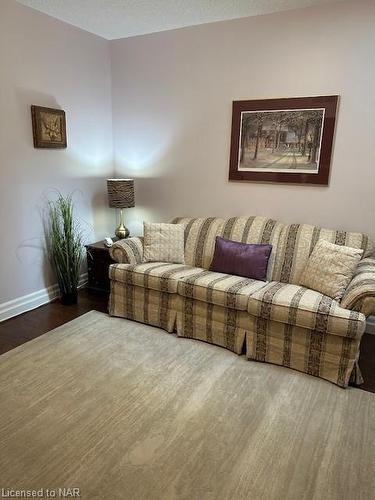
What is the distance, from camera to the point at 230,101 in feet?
11.1

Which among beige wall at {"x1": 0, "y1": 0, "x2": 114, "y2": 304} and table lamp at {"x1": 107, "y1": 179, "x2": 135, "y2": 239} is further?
table lamp at {"x1": 107, "y1": 179, "x2": 135, "y2": 239}

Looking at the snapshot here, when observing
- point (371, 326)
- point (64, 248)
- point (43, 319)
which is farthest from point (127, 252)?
point (371, 326)

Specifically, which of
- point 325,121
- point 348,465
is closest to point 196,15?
point 325,121

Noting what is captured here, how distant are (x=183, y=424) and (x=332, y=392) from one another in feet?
3.22

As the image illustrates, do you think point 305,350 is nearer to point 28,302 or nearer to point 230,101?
point 230,101

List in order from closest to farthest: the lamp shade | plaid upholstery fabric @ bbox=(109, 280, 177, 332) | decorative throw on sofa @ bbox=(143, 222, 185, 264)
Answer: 1. plaid upholstery fabric @ bbox=(109, 280, 177, 332)
2. decorative throw on sofa @ bbox=(143, 222, 185, 264)
3. the lamp shade

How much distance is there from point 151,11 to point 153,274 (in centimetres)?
224

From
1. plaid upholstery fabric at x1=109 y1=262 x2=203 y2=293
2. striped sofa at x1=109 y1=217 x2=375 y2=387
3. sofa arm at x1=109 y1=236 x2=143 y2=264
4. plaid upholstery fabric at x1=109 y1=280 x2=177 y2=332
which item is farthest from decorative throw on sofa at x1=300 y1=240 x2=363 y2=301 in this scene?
sofa arm at x1=109 y1=236 x2=143 y2=264

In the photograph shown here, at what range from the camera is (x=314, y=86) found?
3031 mm

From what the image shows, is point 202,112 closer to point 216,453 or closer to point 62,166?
point 62,166

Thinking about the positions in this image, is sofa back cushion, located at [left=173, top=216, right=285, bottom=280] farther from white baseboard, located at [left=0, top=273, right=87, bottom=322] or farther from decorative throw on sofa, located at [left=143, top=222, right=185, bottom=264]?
white baseboard, located at [left=0, top=273, right=87, bottom=322]

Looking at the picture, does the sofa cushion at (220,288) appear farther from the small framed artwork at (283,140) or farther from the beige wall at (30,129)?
the beige wall at (30,129)

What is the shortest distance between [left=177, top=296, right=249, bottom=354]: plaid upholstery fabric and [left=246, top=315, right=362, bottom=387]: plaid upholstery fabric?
0.08 meters

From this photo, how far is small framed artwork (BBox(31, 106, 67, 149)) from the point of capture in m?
3.19
